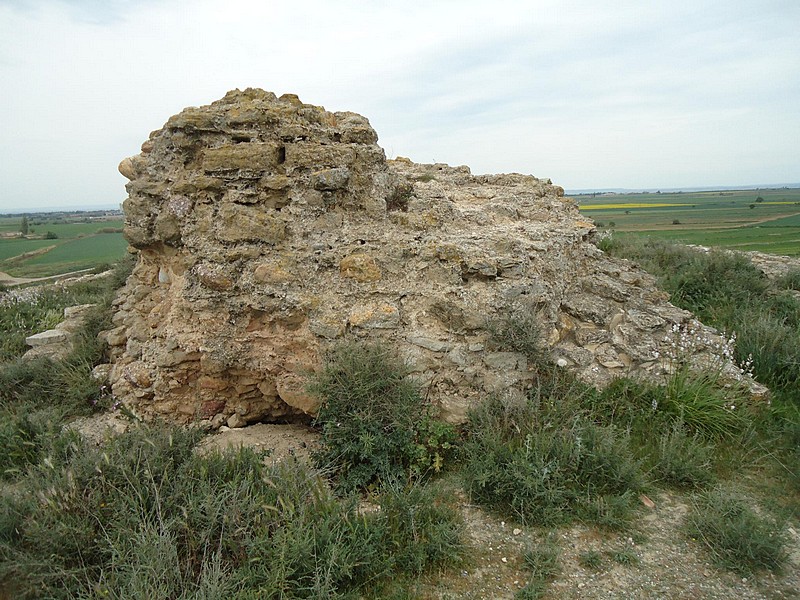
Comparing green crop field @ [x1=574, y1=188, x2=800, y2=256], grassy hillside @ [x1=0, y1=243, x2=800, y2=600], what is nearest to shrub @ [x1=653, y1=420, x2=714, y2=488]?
grassy hillside @ [x1=0, y1=243, x2=800, y2=600]

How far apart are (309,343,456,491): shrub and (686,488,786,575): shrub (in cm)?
187

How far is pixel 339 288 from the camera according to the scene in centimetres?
468

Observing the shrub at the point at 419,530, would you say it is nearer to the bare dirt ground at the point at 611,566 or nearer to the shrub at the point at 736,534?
the bare dirt ground at the point at 611,566

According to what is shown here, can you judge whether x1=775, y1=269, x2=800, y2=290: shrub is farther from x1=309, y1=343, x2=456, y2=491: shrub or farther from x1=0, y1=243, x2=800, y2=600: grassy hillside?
x1=309, y1=343, x2=456, y2=491: shrub

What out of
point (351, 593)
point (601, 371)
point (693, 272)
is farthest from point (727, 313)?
point (351, 593)

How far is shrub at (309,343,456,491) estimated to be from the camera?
3686 millimetres

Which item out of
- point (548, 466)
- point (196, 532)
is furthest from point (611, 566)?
point (196, 532)

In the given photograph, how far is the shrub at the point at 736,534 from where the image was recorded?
2.97 meters

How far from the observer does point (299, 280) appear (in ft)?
15.3

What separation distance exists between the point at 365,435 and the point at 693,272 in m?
6.96

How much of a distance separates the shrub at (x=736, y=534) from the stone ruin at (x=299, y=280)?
1.59m

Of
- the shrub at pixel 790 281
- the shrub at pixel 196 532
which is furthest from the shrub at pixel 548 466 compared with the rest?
the shrub at pixel 790 281

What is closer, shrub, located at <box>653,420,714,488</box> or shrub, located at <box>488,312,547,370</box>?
shrub, located at <box>653,420,714,488</box>

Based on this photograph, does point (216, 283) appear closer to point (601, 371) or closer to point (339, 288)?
point (339, 288)
